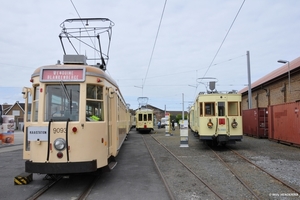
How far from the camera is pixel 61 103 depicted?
686cm

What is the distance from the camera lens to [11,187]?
7438mm

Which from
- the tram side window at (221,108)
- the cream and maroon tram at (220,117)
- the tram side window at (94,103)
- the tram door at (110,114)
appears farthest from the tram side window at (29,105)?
the tram side window at (221,108)

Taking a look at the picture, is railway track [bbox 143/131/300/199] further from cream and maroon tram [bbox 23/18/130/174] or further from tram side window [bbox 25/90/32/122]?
tram side window [bbox 25/90/32/122]

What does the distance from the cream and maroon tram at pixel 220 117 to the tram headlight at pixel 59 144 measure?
9.22 metres

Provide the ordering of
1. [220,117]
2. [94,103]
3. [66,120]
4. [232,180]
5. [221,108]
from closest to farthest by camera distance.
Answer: [66,120], [94,103], [232,180], [220,117], [221,108]

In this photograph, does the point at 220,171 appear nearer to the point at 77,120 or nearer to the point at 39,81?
the point at 77,120

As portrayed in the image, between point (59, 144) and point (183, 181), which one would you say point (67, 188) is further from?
point (183, 181)

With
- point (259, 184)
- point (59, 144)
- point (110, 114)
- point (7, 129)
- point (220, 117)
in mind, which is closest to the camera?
point (59, 144)

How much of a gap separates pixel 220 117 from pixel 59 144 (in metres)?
9.59

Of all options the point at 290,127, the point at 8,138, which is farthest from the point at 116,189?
the point at 8,138

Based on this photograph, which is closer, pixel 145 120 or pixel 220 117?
pixel 220 117

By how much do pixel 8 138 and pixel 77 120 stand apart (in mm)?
16267

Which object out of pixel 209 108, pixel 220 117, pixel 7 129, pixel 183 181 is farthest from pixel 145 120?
pixel 183 181

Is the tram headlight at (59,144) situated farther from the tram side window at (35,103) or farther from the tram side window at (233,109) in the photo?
the tram side window at (233,109)
